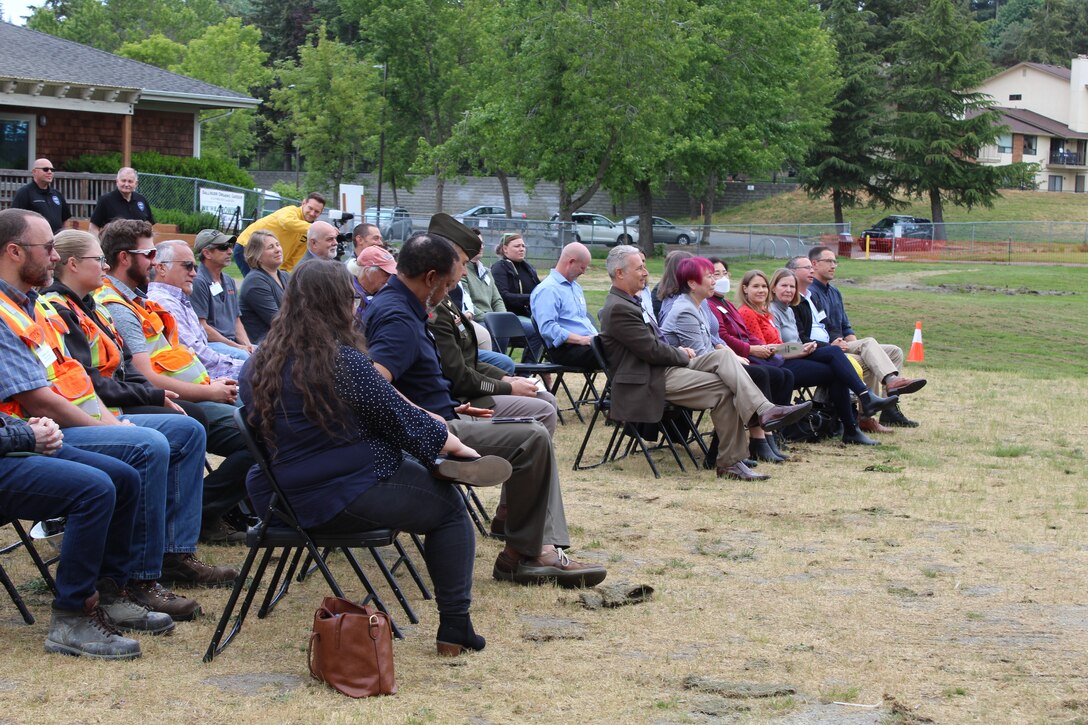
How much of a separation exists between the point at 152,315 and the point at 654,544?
2804 millimetres

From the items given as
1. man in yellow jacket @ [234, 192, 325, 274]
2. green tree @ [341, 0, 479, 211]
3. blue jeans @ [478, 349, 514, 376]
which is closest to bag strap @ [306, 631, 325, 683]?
blue jeans @ [478, 349, 514, 376]

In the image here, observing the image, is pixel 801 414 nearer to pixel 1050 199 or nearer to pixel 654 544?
pixel 654 544

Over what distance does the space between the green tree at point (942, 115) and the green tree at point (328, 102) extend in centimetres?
2327

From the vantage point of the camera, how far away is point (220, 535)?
607 centimetres

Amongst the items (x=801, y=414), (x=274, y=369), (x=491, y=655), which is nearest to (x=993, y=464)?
(x=801, y=414)

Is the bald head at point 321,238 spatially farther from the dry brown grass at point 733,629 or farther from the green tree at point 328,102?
the green tree at point 328,102

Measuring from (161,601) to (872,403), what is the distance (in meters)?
6.62

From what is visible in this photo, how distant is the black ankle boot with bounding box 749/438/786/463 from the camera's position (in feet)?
29.2

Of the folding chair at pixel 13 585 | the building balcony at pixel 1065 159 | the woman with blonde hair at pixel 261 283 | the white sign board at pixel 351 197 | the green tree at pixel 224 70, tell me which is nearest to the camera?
the folding chair at pixel 13 585

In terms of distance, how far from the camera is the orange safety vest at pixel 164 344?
584 centimetres

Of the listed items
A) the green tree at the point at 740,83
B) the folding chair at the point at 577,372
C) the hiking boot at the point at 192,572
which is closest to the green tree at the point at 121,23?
the green tree at the point at 740,83

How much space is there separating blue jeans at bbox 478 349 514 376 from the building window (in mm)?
19528

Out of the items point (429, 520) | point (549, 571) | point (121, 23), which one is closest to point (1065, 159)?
point (121, 23)

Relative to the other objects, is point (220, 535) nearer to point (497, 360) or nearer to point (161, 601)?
point (161, 601)
